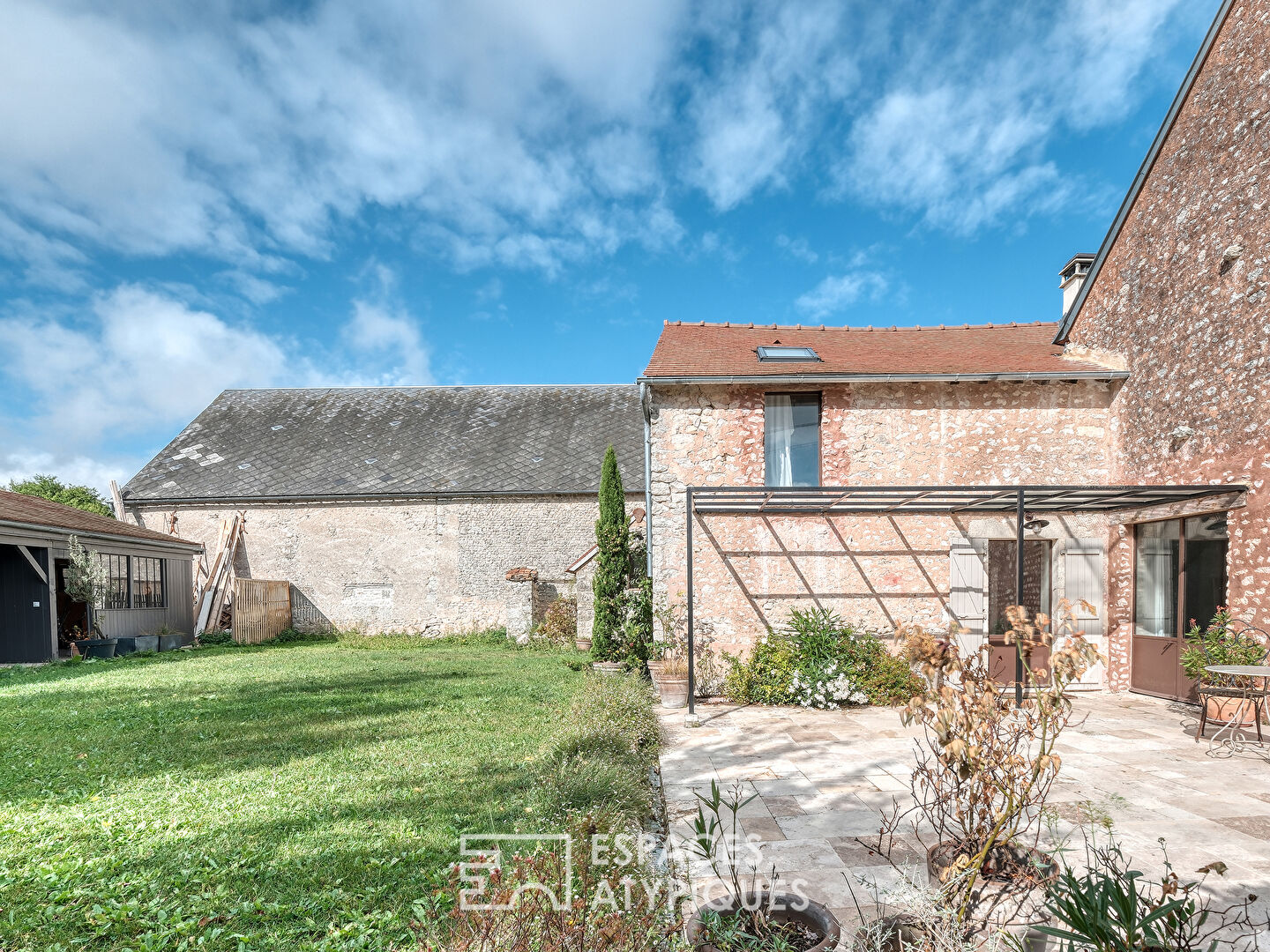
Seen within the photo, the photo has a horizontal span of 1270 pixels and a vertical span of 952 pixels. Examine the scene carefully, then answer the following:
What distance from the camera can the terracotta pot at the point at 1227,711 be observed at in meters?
6.63

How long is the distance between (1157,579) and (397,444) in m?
16.6

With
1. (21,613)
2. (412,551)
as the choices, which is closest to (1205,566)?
(412,551)

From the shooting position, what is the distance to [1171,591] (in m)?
8.14

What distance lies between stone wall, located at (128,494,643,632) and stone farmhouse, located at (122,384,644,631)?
0.10ft

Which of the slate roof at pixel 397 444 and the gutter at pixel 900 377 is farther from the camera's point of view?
the slate roof at pixel 397 444

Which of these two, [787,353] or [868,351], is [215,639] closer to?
[787,353]

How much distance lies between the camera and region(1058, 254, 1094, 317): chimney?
11.0 meters

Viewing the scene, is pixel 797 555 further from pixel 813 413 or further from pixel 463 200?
pixel 463 200

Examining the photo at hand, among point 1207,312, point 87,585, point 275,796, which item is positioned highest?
point 1207,312

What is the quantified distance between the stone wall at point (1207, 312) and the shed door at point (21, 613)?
713 inches

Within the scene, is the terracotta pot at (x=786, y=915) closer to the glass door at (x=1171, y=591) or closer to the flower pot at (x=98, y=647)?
the glass door at (x=1171, y=591)

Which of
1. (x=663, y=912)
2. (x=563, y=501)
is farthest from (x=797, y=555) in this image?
(x=563, y=501)

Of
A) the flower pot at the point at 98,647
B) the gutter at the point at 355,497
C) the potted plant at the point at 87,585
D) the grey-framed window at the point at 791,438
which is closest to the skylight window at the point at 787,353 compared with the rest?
the grey-framed window at the point at 791,438

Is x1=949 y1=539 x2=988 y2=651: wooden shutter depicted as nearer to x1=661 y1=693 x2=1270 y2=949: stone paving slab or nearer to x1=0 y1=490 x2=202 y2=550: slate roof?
x1=661 y1=693 x2=1270 y2=949: stone paving slab
